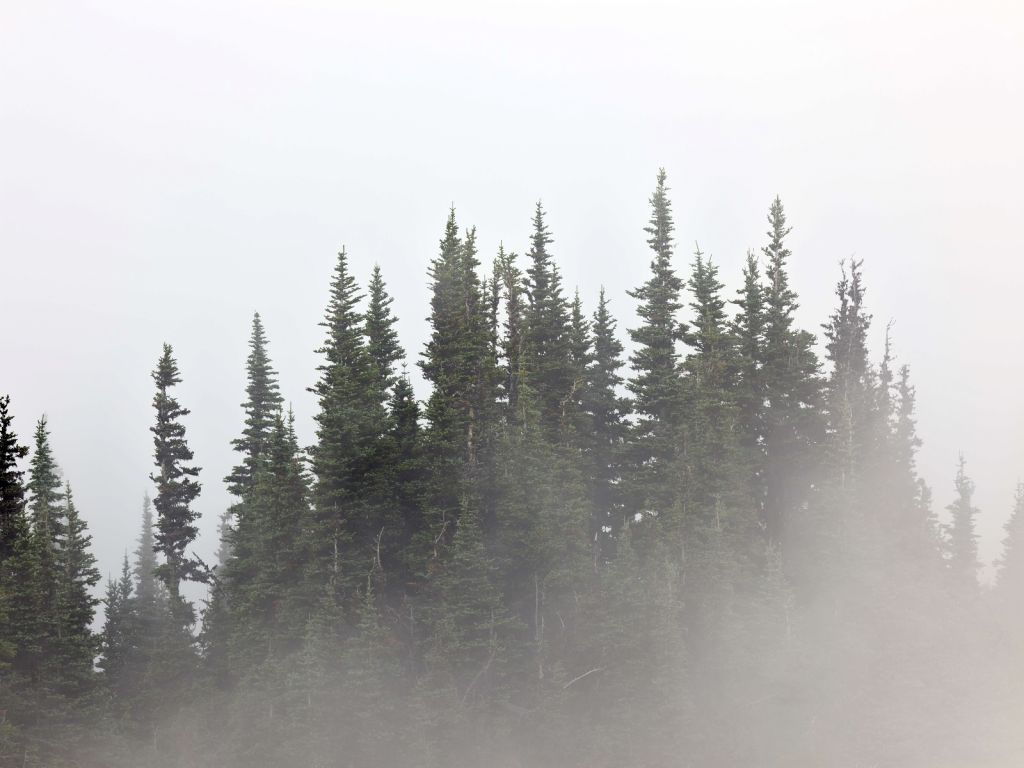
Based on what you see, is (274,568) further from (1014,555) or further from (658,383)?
(1014,555)

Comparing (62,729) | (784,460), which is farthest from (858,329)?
(62,729)

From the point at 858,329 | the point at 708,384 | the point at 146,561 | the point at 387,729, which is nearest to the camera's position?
the point at 387,729

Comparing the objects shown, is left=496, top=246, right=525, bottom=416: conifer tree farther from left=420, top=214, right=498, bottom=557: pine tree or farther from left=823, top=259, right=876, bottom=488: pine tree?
left=823, top=259, right=876, bottom=488: pine tree

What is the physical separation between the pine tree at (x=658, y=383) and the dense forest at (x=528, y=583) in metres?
0.24

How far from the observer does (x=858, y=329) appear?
68.1 meters

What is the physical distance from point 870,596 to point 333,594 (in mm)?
34357

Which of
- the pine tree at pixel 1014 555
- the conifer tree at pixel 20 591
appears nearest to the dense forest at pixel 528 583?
the conifer tree at pixel 20 591

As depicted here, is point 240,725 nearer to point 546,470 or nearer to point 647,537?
point 546,470

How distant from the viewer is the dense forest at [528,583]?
4503cm

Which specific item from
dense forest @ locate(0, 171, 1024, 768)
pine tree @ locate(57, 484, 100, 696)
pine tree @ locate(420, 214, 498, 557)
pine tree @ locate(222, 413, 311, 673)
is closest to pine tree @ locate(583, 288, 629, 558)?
dense forest @ locate(0, 171, 1024, 768)

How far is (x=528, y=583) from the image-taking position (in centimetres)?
5084

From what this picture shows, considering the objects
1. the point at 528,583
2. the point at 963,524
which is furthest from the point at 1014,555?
the point at 528,583

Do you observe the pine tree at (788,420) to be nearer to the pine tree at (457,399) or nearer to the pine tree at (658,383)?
the pine tree at (658,383)

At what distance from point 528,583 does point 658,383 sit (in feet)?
62.6
